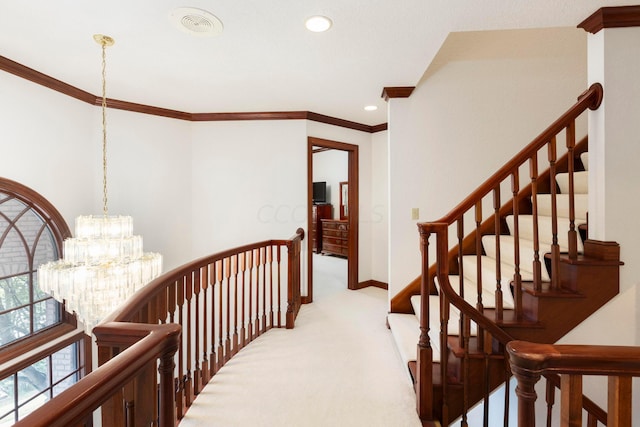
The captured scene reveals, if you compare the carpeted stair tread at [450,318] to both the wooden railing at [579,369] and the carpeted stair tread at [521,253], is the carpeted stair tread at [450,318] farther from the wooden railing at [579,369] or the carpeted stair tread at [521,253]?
the wooden railing at [579,369]

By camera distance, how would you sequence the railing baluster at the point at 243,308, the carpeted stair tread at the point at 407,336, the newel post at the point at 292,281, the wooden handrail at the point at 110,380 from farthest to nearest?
the newel post at the point at 292,281 < the railing baluster at the point at 243,308 < the carpeted stair tread at the point at 407,336 < the wooden handrail at the point at 110,380

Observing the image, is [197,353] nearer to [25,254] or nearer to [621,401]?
[621,401]

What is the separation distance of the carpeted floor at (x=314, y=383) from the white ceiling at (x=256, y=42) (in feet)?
7.97

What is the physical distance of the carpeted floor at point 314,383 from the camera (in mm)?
1757

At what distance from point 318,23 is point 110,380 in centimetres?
214

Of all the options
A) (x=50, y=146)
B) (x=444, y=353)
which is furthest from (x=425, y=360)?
(x=50, y=146)

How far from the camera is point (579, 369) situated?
0.83 m

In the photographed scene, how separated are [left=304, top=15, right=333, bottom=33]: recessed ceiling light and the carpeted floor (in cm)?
243

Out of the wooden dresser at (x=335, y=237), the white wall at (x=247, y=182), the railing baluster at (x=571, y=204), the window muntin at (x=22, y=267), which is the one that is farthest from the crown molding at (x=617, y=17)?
the wooden dresser at (x=335, y=237)

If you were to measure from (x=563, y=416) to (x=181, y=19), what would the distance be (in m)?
2.68

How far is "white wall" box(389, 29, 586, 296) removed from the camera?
2.84 m

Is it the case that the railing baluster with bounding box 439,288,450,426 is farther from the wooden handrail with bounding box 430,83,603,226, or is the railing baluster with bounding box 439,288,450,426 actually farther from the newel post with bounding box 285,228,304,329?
the newel post with bounding box 285,228,304,329

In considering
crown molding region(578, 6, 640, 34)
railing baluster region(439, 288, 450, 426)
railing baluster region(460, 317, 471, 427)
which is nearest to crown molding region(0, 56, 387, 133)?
crown molding region(578, 6, 640, 34)

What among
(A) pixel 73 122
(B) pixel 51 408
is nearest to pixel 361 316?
(B) pixel 51 408
